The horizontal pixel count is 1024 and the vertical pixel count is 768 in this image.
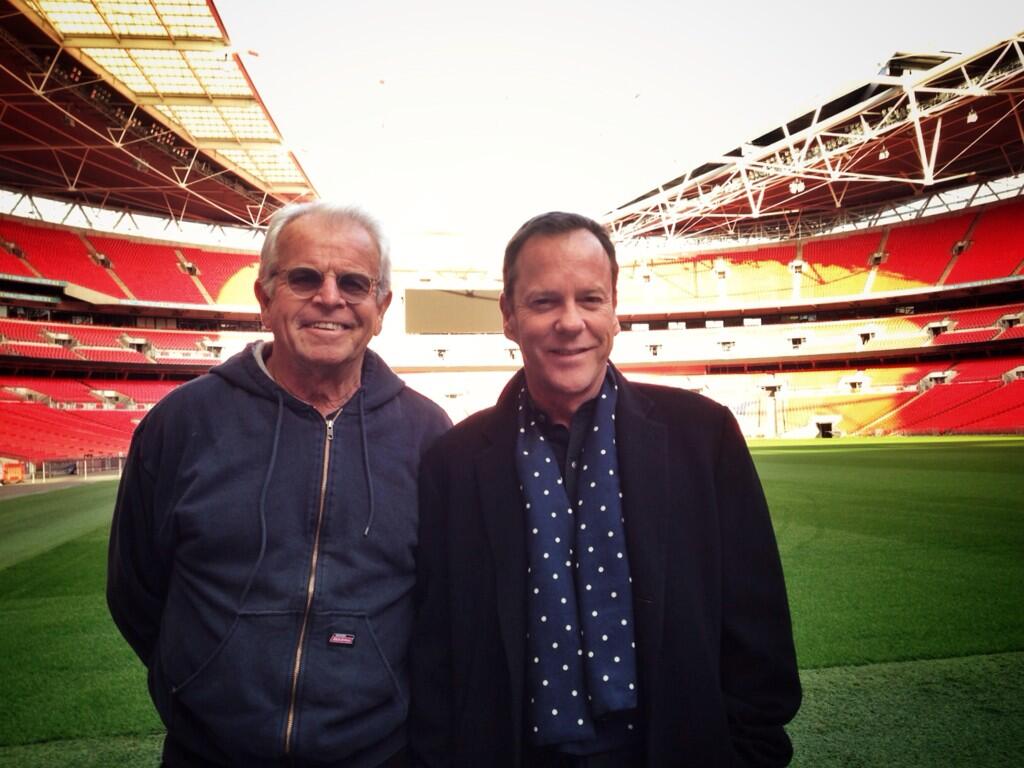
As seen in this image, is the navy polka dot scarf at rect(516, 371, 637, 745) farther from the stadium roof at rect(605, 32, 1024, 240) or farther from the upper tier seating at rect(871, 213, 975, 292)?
the upper tier seating at rect(871, 213, 975, 292)

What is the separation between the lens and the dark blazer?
1.70 meters

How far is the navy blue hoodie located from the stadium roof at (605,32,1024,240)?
25.4 m

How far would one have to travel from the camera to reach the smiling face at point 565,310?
6.20 feet

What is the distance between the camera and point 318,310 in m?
2.01

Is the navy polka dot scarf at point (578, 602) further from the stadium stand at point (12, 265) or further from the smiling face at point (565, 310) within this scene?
the stadium stand at point (12, 265)

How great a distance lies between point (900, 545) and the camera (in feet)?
21.5

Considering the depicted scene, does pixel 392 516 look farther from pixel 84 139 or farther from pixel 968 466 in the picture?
pixel 84 139

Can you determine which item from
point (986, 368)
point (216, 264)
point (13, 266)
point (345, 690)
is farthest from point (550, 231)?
point (216, 264)

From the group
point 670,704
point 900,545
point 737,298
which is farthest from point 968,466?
point 737,298

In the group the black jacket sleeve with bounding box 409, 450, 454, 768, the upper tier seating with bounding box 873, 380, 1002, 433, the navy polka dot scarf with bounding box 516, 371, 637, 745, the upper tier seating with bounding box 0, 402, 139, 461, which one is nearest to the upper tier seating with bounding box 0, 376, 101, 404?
the upper tier seating with bounding box 0, 402, 139, 461

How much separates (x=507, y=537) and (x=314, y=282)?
1058 millimetres

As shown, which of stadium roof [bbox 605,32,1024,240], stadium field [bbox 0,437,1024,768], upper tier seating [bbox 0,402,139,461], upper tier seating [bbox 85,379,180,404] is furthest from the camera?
upper tier seating [bbox 85,379,180,404]

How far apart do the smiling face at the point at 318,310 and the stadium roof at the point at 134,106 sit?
700 inches

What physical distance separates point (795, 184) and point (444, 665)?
111 feet
